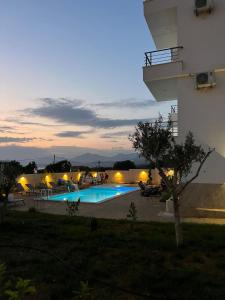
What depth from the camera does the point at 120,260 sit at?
226 inches

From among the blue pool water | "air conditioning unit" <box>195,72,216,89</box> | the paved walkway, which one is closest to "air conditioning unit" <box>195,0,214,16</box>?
"air conditioning unit" <box>195,72,216,89</box>

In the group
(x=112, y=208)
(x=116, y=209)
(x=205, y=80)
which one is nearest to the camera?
(x=205, y=80)

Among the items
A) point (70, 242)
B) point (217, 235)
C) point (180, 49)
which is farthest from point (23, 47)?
point (217, 235)

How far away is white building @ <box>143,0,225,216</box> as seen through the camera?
11.6m

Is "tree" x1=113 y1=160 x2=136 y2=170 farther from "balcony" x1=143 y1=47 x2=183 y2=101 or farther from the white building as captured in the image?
the white building

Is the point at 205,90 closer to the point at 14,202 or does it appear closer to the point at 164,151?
the point at 164,151

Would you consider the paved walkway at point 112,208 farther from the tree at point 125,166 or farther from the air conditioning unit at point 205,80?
the tree at point 125,166

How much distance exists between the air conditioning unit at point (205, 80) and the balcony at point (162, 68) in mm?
832

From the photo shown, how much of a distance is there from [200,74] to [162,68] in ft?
5.09

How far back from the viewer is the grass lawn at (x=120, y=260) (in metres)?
4.42

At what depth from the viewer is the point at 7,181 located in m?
9.17

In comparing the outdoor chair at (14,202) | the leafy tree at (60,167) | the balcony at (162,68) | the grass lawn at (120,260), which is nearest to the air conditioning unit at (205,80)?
the balcony at (162,68)

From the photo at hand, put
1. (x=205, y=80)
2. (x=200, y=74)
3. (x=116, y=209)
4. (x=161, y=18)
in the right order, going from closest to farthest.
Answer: (x=205, y=80) < (x=200, y=74) < (x=161, y=18) < (x=116, y=209)

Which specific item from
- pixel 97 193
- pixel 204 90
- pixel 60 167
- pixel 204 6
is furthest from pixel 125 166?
pixel 204 6
